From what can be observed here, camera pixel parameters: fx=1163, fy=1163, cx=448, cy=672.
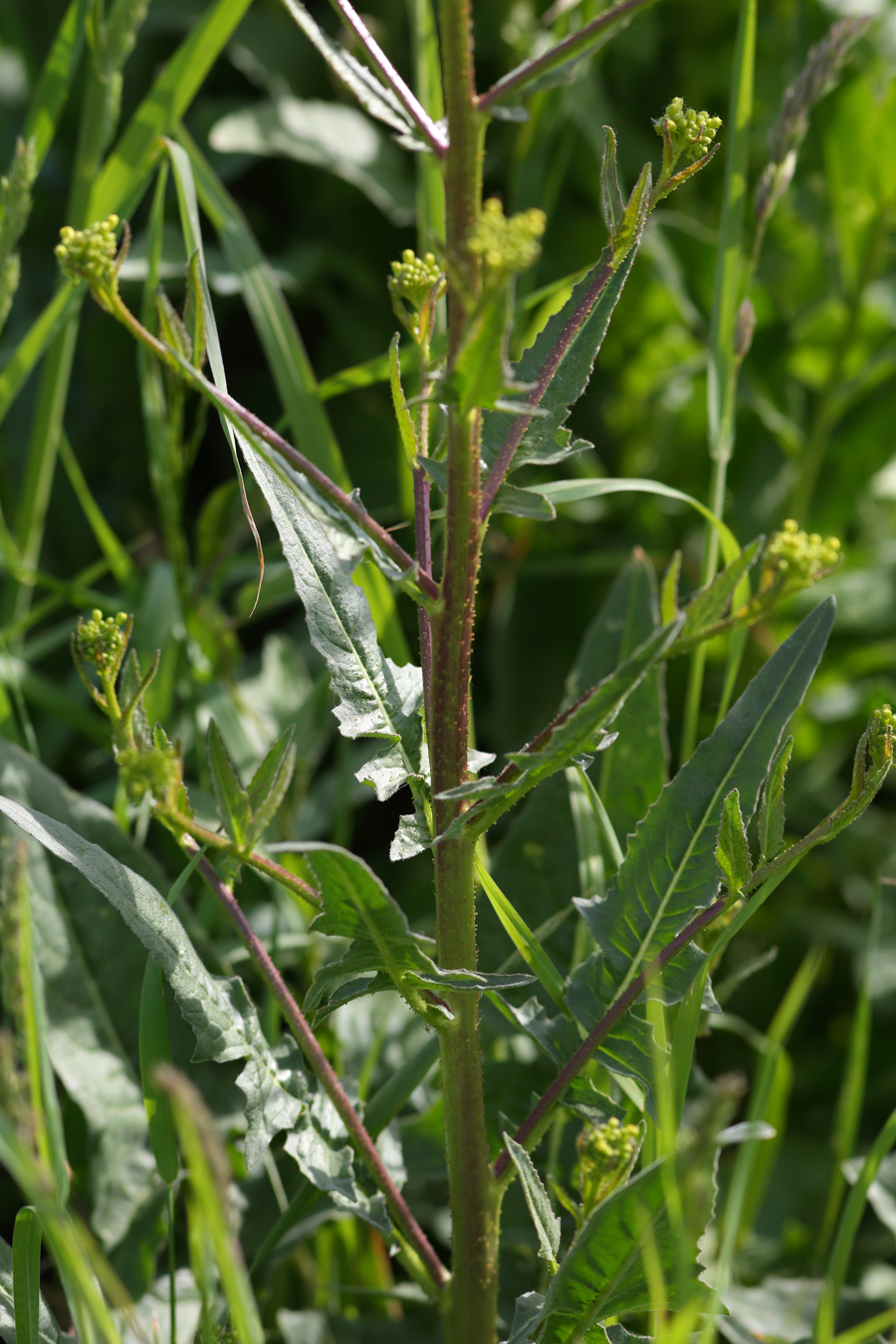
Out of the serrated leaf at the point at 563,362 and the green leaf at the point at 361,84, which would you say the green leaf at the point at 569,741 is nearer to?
the serrated leaf at the point at 563,362

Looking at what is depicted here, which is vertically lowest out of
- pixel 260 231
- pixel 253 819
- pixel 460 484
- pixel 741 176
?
pixel 253 819

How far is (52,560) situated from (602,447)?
0.83 meters

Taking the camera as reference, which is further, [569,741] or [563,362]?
[563,362]

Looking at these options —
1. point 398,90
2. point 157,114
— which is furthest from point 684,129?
point 157,114

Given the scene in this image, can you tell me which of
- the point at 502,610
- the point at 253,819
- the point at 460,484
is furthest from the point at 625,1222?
the point at 502,610

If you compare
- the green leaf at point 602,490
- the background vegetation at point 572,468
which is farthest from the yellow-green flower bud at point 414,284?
the background vegetation at point 572,468

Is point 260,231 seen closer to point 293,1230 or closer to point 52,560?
point 52,560

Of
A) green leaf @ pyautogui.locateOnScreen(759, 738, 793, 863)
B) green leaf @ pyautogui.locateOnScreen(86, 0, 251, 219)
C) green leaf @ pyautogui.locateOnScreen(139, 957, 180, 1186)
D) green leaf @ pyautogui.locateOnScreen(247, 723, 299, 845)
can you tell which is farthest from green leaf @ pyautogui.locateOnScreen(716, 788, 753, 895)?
green leaf @ pyautogui.locateOnScreen(86, 0, 251, 219)

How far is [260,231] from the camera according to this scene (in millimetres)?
1779

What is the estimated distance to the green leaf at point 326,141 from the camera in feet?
4.58

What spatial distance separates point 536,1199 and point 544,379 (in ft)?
1.46

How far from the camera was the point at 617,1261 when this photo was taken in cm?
59

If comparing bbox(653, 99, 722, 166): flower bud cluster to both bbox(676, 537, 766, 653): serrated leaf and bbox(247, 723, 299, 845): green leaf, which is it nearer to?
bbox(676, 537, 766, 653): serrated leaf

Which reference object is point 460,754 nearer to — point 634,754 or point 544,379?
point 544,379
